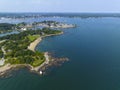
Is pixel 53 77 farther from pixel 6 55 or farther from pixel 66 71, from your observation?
pixel 6 55

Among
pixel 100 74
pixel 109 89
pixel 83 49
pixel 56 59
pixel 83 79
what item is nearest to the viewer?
pixel 109 89

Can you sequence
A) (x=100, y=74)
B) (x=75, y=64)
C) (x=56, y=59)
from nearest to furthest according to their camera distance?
(x=100, y=74) < (x=75, y=64) < (x=56, y=59)

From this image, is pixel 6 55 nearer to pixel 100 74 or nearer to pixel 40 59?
pixel 40 59

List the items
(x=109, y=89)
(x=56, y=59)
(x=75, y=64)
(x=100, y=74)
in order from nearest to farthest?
(x=109, y=89) → (x=100, y=74) → (x=75, y=64) → (x=56, y=59)

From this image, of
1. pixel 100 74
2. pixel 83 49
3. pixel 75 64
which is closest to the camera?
pixel 100 74

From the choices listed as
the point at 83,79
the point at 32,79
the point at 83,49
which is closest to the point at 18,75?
the point at 32,79

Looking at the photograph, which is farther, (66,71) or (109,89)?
(66,71)

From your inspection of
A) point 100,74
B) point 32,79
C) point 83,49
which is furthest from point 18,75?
point 83,49

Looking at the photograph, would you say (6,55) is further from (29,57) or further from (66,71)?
(66,71)

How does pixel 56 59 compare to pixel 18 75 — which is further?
pixel 56 59
